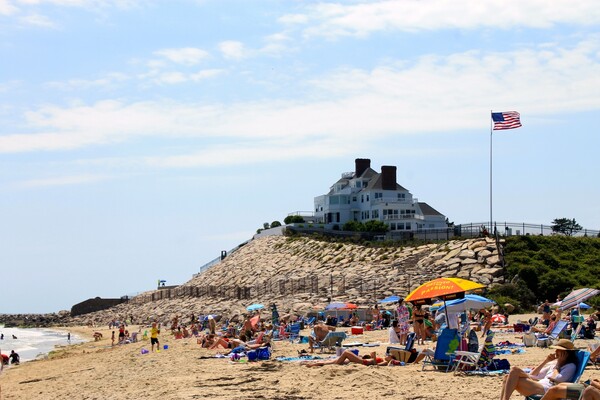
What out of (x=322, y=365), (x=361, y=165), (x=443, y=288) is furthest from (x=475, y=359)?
(x=361, y=165)

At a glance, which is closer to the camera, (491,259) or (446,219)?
(491,259)

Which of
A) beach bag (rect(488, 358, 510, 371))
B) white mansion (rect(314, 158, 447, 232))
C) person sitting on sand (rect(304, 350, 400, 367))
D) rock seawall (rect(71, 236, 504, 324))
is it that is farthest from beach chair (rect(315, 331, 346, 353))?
white mansion (rect(314, 158, 447, 232))

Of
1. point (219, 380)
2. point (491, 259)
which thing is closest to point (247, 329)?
point (219, 380)

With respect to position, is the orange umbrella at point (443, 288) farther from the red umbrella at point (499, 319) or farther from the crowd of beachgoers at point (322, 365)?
the red umbrella at point (499, 319)

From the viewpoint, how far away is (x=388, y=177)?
7081 centimetres

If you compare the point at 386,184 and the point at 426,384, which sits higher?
the point at 386,184

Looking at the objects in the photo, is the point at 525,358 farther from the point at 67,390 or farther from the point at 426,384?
the point at 67,390

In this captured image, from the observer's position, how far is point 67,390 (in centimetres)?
1820

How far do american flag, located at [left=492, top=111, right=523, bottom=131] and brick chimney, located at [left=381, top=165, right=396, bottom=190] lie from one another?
28827 millimetres

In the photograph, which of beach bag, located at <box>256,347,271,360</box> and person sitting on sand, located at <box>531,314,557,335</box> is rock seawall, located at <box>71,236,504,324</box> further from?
beach bag, located at <box>256,347,271,360</box>

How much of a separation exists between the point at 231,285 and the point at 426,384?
44.4 m

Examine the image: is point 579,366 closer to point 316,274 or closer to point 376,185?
point 316,274

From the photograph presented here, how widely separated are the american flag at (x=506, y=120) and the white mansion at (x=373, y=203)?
2270cm

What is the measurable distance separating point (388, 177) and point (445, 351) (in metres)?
56.4
